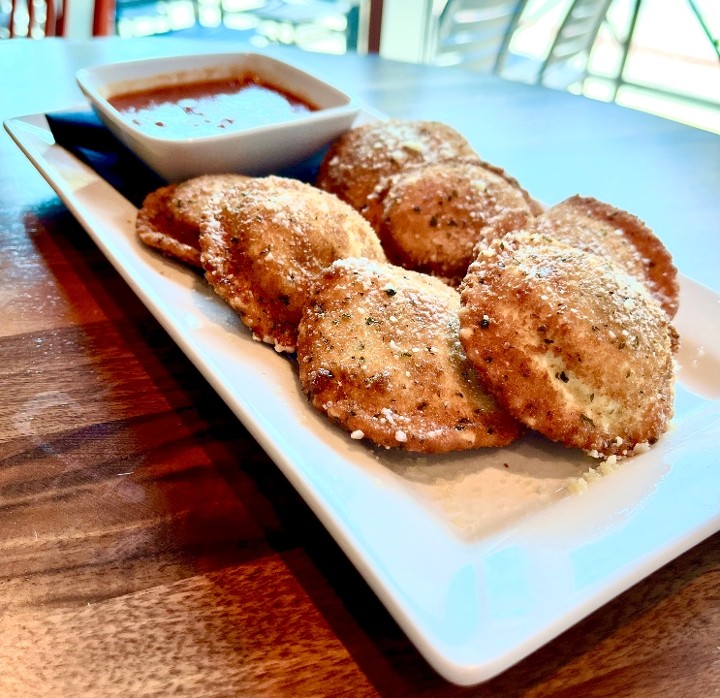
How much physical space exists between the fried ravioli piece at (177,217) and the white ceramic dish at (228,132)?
10cm

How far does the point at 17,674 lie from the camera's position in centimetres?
100

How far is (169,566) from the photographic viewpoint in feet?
3.83

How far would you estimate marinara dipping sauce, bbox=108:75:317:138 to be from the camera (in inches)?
88.8

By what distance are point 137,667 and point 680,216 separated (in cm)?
253

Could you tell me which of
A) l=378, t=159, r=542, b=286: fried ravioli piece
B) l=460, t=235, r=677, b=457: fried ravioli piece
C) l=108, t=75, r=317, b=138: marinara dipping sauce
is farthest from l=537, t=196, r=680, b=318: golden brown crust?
l=108, t=75, r=317, b=138: marinara dipping sauce

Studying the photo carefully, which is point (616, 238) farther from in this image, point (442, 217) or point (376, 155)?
point (376, 155)

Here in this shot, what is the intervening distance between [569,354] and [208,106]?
5.52ft

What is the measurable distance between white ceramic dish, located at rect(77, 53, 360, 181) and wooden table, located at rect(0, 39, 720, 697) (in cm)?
41

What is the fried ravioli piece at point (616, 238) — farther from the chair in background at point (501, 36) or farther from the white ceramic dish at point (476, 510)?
the chair in background at point (501, 36)

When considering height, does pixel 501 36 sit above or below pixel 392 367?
above

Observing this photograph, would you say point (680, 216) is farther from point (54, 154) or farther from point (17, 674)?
point (17, 674)

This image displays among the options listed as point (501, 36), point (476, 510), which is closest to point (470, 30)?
point (501, 36)

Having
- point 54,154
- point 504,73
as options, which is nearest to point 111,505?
point 54,154

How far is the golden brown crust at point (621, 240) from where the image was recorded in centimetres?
179
